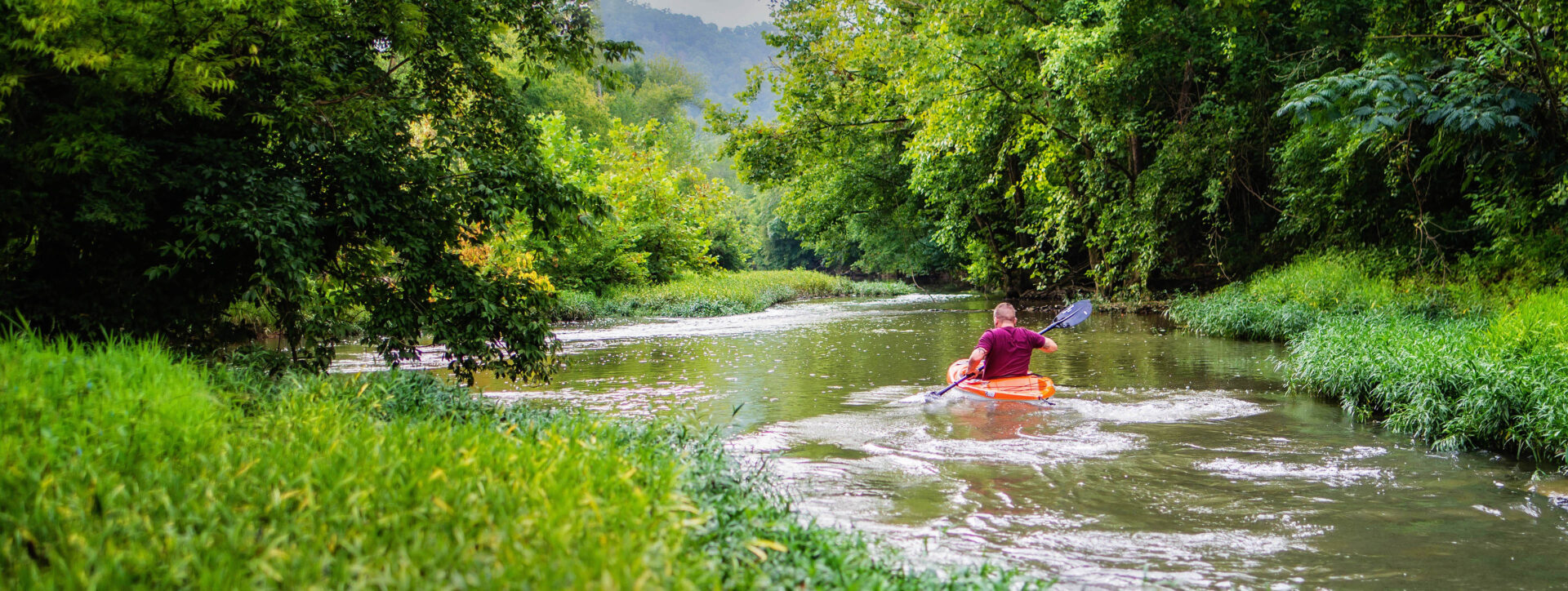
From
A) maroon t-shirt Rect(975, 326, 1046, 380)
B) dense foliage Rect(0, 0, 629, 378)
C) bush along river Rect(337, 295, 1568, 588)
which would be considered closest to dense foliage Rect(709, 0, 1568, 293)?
bush along river Rect(337, 295, 1568, 588)

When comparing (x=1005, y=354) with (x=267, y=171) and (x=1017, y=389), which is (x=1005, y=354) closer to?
(x=1017, y=389)

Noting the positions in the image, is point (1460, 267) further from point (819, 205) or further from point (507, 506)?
point (819, 205)

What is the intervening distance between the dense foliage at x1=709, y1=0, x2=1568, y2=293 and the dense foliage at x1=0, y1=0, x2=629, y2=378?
9.52 m

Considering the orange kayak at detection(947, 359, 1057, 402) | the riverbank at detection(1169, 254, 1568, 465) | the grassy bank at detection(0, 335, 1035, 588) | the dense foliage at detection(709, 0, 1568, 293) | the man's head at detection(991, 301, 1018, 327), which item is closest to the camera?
the grassy bank at detection(0, 335, 1035, 588)

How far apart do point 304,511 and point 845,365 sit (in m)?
11.0

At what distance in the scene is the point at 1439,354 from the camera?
26.1 ft

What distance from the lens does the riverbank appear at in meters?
6.69

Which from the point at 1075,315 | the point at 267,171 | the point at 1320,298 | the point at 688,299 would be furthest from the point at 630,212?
the point at 267,171

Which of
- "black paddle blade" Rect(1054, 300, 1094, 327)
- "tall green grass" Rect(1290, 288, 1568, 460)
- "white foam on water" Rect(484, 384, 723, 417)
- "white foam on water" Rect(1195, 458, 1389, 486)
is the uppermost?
"black paddle blade" Rect(1054, 300, 1094, 327)

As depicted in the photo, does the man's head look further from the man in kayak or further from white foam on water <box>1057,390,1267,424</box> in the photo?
white foam on water <box>1057,390,1267,424</box>

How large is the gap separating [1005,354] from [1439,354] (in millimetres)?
4001

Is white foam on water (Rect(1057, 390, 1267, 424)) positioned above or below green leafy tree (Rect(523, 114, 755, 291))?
below

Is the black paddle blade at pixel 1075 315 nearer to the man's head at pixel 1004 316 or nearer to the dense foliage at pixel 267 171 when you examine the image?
the man's head at pixel 1004 316

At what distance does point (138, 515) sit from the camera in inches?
110
